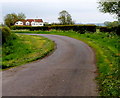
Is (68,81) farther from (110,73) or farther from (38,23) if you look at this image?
(38,23)

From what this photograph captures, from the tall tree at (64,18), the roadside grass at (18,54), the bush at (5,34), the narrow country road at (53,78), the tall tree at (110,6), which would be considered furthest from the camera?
the tall tree at (64,18)

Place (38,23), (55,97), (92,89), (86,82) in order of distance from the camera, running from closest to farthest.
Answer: (55,97), (92,89), (86,82), (38,23)

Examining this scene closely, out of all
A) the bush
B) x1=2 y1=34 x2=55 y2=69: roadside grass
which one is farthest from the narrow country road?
the bush

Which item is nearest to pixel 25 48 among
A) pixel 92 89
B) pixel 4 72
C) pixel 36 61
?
pixel 36 61

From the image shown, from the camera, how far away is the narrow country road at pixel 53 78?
9.84 m

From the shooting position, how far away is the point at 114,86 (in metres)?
10.3

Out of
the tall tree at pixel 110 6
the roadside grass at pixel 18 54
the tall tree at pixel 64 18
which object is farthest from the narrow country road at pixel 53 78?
the tall tree at pixel 64 18

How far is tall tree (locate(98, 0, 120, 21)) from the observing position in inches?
1268

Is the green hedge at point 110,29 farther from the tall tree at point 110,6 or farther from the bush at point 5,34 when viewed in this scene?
the bush at point 5,34

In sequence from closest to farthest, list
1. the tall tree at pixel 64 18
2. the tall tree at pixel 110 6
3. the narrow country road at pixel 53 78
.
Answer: the narrow country road at pixel 53 78
the tall tree at pixel 110 6
the tall tree at pixel 64 18

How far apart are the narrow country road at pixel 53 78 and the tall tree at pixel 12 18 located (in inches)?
2791

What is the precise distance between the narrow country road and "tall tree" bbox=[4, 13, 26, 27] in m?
70.9

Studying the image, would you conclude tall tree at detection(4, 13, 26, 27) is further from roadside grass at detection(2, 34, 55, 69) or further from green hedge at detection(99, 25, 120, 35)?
roadside grass at detection(2, 34, 55, 69)

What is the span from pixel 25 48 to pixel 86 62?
883 cm
